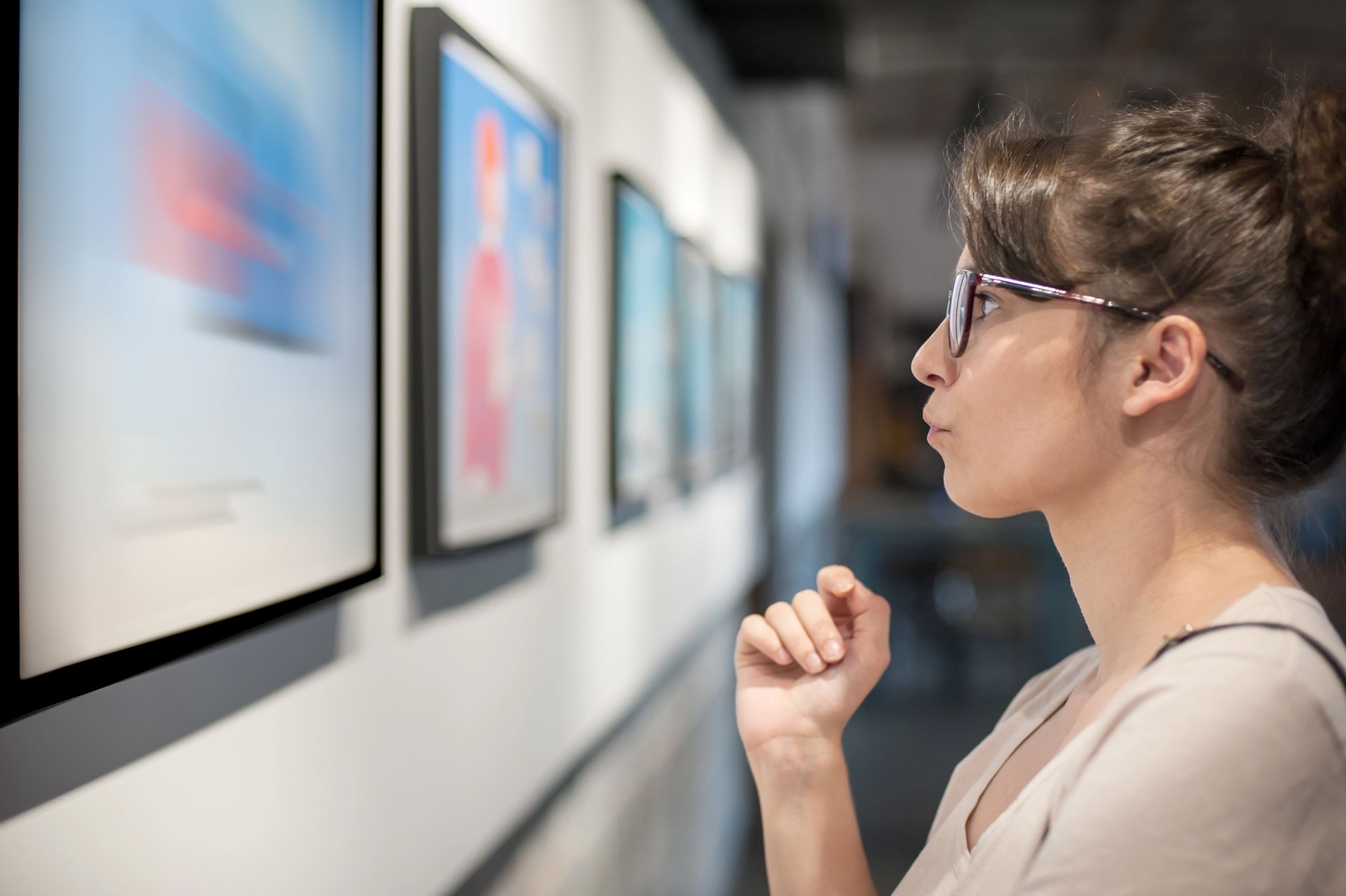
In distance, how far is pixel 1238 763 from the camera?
76 cm

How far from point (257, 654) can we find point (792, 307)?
17.0ft

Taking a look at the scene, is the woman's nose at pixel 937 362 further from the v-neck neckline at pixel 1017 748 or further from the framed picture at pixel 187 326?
the framed picture at pixel 187 326

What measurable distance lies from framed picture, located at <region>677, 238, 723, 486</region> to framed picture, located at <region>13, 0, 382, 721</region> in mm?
2376

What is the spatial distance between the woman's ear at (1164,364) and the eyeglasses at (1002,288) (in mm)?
15

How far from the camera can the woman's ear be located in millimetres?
955

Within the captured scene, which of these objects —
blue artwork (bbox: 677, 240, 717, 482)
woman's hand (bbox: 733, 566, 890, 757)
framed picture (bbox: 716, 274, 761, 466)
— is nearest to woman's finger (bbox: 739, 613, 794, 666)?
woman's hand (bbox: 733, 566, 890, 757)

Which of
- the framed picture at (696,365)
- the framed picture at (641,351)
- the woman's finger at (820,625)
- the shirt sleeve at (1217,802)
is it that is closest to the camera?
the shirt sleeve at (1217,802)

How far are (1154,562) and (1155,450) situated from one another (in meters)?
0.10

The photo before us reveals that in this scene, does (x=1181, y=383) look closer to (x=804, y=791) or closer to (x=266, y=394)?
(x=804, y=791)

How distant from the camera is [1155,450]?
1.01 m

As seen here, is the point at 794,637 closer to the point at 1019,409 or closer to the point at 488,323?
the point at 1019,409

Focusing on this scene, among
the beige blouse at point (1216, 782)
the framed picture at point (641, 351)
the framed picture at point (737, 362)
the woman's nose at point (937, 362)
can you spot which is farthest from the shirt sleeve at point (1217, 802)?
the framed picture at point (737, 362)

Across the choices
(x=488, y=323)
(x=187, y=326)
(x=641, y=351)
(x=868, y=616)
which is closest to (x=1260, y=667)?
(x=868, y=616)

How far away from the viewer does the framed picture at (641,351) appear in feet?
9.58
